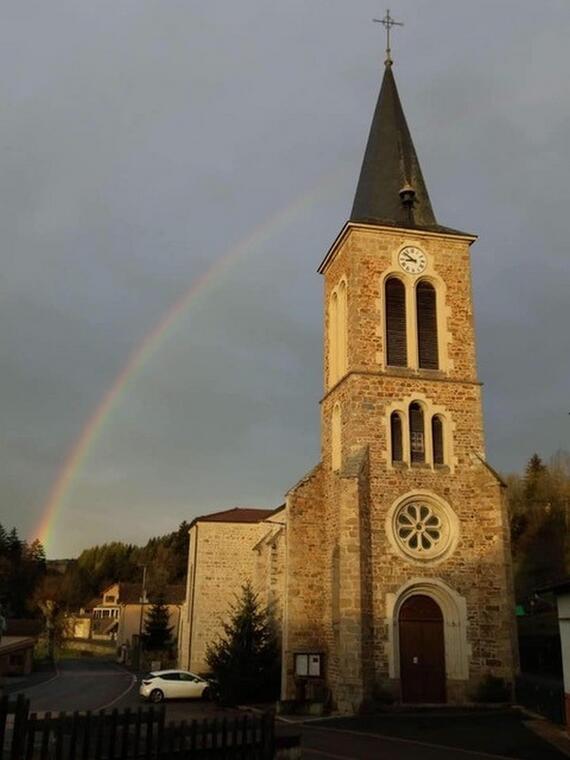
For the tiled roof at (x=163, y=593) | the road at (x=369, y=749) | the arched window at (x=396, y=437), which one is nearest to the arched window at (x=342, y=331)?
the arched window at (x=396, y=437)

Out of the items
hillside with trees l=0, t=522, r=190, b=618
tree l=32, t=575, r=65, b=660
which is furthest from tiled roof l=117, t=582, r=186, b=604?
tree l=32, t=575, r=65, b=660

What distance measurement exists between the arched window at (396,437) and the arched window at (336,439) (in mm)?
2125

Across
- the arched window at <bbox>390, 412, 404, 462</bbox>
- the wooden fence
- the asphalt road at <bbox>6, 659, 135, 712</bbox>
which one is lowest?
the asphalt road at <bbox>6, 659, 135, 712</bbox>

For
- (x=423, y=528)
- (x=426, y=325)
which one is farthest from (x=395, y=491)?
(x=426, y=325)

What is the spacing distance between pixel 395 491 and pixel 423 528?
161 centimetres

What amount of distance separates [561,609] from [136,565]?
100427mm

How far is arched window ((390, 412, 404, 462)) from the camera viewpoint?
2634 cm

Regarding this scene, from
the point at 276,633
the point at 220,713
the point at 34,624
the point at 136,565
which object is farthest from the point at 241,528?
the point at 136,565

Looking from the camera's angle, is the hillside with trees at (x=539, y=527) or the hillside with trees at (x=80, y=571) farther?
the hillside with trees at (x=80, y=571)

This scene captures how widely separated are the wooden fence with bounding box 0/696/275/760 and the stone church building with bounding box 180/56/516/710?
499 inches

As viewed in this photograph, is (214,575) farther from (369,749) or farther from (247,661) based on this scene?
(369,749)

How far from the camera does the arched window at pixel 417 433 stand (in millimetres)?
26562

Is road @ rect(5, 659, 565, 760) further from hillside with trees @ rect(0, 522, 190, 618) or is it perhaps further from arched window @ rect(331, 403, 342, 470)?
hillside with trees @ rect(0, 522, 190, 618)

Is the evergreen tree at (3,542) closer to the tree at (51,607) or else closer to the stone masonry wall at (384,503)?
the tree at (51,607)
